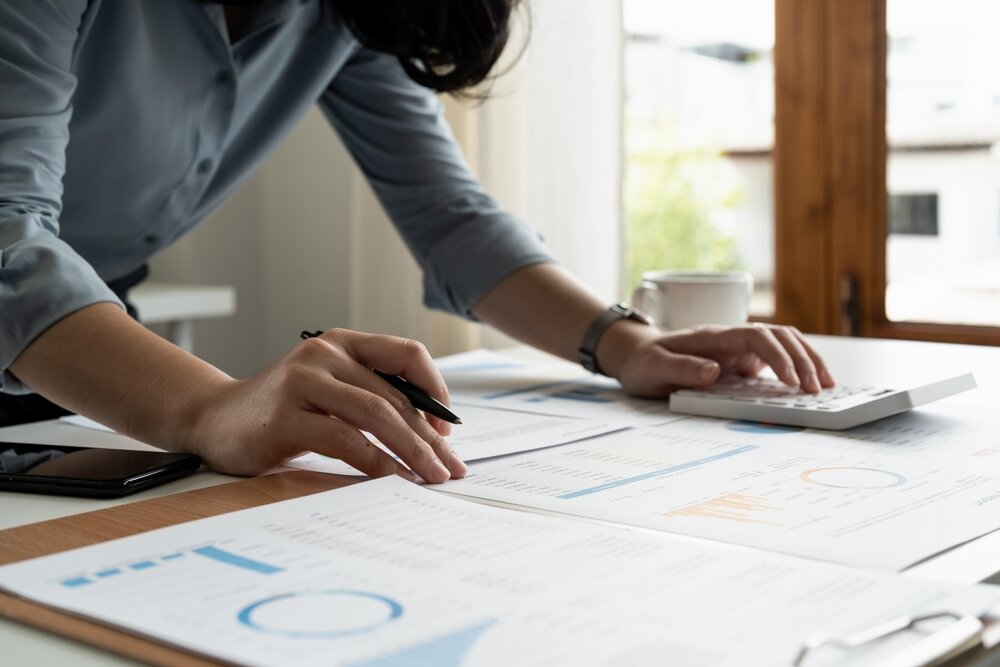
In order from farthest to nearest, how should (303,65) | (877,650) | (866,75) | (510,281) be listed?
(866,75) → (303,65) → (510,281) → (877,650)

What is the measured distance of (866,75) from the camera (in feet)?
6.75

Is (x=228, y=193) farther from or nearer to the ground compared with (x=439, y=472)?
farther from the ground

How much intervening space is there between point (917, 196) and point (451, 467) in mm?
1646

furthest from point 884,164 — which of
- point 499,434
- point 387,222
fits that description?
point 499,434

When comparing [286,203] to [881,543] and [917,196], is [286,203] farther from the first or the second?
[881,543]

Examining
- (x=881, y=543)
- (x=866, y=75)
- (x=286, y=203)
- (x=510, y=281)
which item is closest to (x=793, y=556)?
(x=881, y=543)

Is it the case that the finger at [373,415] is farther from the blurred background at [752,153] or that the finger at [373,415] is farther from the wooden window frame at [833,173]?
the wooden window frame at [833,173]

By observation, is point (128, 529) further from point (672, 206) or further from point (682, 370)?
point (672, 206)

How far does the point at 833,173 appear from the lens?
2115 mm

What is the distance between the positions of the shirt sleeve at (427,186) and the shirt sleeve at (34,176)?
472 millimetres

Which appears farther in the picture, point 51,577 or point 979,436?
point 979,436

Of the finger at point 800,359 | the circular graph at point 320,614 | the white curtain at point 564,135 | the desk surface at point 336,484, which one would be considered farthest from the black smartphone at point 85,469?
the white curtain at point 564,135

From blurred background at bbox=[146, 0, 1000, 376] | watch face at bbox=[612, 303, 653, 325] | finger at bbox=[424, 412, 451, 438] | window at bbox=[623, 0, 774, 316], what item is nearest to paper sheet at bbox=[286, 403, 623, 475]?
finger at bbox=[424, 412, 451, 438]

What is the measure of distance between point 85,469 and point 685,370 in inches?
19.7
